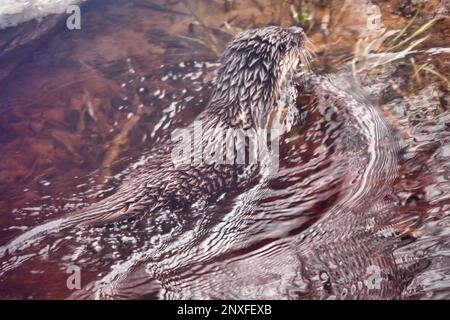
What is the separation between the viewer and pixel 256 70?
61.0 inches

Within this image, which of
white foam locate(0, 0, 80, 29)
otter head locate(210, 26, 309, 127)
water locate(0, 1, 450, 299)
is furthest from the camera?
white foam locate(0, 0, 80, 29)

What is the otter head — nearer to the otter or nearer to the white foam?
the otter

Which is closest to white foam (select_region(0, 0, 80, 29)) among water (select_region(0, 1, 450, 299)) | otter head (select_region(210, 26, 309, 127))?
water (select_region(0, 1, 450, 299))

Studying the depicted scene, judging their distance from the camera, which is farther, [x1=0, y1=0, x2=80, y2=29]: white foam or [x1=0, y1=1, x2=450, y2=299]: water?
[x1=0, y1=0, x2=80, y2=29]: white foam

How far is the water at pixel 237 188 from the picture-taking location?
1246 mm

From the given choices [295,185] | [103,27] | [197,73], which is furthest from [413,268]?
[103,27]

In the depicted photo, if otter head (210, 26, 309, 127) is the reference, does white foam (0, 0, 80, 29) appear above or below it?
above

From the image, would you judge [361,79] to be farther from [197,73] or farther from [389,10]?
[197,73]

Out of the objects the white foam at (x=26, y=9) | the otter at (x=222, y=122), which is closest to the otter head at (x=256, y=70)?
the otter at (x=222, y=122)

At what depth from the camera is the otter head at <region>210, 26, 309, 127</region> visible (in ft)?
4.94

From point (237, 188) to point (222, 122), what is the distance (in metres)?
0.25

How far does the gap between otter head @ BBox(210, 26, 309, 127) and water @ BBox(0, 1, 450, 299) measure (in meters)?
0.05

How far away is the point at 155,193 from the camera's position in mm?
1343

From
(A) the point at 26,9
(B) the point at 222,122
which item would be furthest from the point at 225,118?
(A) the point at 26,9
